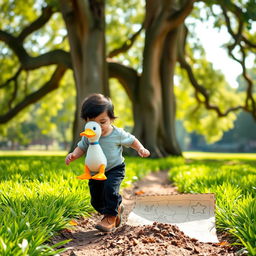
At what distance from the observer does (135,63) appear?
64.1 feet

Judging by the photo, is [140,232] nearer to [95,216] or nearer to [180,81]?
[95,216]

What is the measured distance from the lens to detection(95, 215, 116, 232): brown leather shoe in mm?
3242

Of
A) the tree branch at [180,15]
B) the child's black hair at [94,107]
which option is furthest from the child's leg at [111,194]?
the tree branch at [180,15]

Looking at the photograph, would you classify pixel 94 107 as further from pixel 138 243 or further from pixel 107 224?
pixel 138 243

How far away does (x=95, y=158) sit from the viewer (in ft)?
10.5

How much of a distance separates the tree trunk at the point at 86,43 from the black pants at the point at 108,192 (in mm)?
6825

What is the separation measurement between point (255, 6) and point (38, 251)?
290 inches

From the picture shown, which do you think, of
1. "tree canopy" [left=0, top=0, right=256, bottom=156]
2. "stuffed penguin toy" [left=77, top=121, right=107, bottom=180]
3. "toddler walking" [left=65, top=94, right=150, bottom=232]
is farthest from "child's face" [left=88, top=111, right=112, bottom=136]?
"tree canopy" [left=0, top=0, right=256, bottom=156]

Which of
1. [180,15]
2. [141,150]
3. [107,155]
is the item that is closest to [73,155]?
[107,155]

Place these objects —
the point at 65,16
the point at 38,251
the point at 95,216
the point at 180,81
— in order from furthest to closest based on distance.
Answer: the point at 180,81 → the point at 65,16 → the point at 95,216 → the point at 38,251

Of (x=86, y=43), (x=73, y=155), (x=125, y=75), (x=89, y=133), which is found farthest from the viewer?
(x=125, y=75)

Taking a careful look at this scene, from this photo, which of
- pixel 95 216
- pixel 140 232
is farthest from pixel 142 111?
pixel 140 232

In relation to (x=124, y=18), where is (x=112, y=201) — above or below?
below

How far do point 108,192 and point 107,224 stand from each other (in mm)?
282
